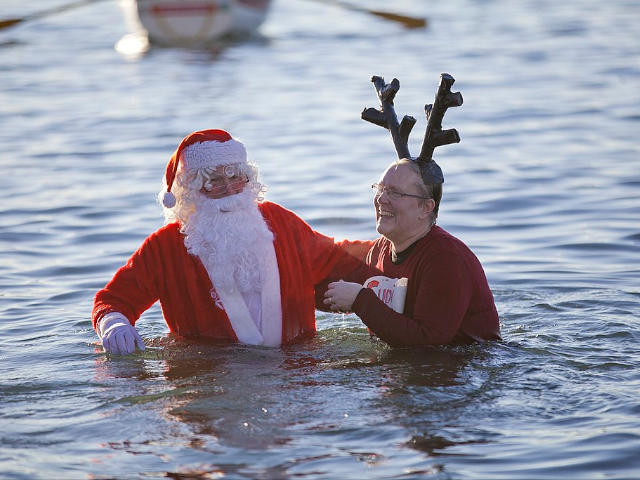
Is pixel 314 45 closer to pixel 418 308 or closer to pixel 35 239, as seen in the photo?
pixel 35 239

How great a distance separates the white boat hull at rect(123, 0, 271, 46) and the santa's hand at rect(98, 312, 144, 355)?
18759 millimetres

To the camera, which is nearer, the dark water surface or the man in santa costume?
the dark water surface

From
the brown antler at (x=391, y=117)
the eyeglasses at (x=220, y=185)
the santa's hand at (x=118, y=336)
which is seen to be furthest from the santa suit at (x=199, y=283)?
the brown antler at (x=391, y=117)

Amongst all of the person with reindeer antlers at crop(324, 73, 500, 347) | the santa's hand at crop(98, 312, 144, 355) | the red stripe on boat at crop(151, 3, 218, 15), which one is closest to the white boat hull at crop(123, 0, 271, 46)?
the red stripe on boat at crop(151, 3, 218, 15)

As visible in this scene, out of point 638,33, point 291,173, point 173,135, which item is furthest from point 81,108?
point 638,33

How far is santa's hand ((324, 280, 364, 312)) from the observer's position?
18.4 feet

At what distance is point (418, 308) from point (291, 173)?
656 centimetres

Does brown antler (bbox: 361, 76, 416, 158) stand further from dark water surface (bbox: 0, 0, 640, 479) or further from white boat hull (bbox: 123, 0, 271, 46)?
white boat hull (bbox: 123, 0, 271, 46)

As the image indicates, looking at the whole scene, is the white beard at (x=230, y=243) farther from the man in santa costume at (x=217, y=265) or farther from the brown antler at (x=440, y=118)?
the brown antler at (x=440, y=118)

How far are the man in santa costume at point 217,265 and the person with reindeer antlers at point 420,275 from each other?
0.39 metres

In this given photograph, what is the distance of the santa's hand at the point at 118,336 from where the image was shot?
5.71 metres

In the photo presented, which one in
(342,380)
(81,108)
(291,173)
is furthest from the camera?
(81,108)

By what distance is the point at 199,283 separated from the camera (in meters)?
6.08

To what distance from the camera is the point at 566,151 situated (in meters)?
12.4
